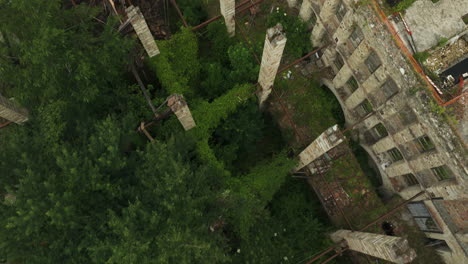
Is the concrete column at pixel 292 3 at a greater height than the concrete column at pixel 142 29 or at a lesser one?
lesser

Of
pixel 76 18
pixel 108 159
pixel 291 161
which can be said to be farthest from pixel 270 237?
pixel 76 18

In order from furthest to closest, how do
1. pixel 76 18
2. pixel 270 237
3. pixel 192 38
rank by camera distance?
pixel 192 38 → pixel 270 237 → pixel 76 18

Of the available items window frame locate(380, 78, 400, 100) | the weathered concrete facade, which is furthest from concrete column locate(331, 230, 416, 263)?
window frame locate(380, 78, 400, 100)

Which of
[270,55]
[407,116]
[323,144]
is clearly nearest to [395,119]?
[407,116]

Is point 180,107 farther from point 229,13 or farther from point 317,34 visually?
point 317,34

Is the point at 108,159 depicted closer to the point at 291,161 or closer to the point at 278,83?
the point at 291,161

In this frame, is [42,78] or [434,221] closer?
[42,78]

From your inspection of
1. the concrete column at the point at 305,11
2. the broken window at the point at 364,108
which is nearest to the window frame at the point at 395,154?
the broken window at the point at 364,108

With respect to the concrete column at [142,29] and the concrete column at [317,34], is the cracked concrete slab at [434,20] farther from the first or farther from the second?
the concrete column at [142,29]
